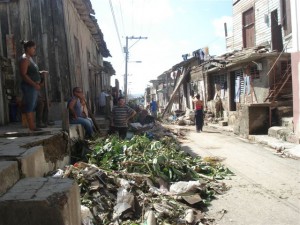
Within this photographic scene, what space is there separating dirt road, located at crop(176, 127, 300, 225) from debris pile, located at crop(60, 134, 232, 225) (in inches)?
10.9

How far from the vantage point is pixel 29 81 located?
210 inches

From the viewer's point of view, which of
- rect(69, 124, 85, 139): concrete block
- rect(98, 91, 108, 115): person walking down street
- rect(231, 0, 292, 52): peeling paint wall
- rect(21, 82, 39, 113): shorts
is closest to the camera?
rect(21, 82, 39, 113): shorts

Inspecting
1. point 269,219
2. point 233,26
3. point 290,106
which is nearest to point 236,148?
point 290,106

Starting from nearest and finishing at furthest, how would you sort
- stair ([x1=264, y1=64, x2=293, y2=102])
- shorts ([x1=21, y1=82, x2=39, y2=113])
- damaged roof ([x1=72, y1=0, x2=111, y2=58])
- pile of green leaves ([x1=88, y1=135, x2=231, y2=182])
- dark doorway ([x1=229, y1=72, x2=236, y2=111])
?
shorts ([x1=21, y1=82, x2=39, y2=113])
pile of green leaves ([x1=88, y1=135, x2=231, y2=182])
damaged roof ([x1=72, y1=0, x2=111, y2=58])
stair ([x1=264, y1=64, x2=293, y2=102])
dark doorway ([x1=229, y1=72, x2=236, y2=111])

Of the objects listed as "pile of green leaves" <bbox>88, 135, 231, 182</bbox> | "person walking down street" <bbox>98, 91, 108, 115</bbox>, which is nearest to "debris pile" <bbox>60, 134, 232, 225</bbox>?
"pile of green leaves" <bbox>88, 135, 231, 182</bbox>

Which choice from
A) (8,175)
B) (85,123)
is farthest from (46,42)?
(8,175)

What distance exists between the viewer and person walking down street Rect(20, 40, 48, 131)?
5305 mm

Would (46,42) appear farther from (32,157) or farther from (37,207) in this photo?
(37,207)

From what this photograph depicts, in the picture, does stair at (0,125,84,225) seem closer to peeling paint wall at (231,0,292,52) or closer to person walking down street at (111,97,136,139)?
person walking down street at (111,97,136,139)

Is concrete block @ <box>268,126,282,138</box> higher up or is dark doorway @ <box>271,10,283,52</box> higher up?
dark doorway @ <box>271,10,283,52</box>

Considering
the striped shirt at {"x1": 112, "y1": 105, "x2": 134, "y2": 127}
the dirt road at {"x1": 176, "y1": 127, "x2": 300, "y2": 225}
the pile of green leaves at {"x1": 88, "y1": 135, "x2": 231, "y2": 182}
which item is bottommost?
the dirt road at {"x1": 176, "y1": 127, "x2": 300, "y2": 225}

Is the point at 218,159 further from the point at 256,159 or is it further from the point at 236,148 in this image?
the point at 236,148

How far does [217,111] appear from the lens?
20.4 m

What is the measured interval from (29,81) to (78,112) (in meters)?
2.37
